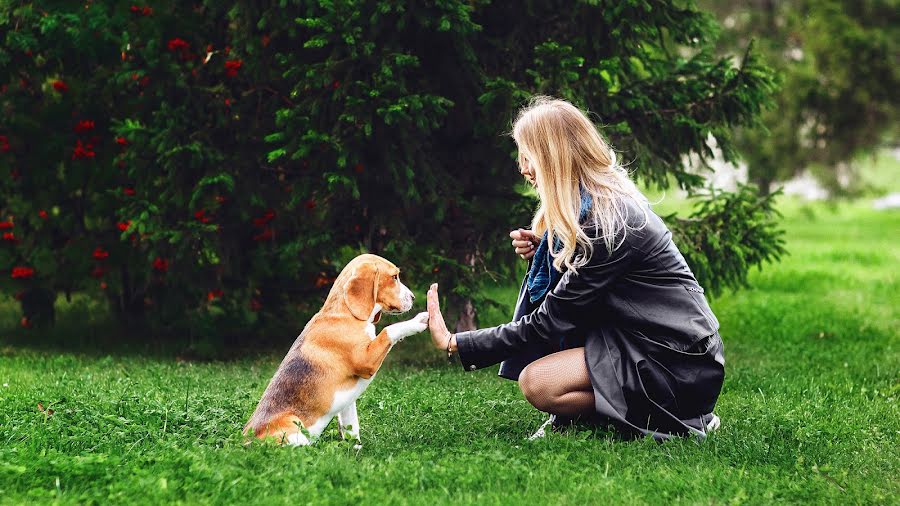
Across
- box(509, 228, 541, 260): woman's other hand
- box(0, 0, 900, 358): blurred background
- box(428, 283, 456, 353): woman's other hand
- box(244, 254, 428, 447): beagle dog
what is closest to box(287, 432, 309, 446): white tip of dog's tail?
box(244, 254, 428, 447): beagle dog

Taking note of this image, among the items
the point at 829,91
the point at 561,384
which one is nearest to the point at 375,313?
the point at 561,384

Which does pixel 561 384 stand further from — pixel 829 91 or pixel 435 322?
pixel 829 91

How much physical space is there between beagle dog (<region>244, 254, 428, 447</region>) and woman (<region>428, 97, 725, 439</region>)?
0.28 m

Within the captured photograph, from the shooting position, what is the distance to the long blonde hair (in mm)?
5383

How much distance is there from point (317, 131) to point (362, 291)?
131 inches

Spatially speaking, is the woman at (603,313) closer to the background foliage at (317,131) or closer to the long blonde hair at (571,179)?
the long blonde hair at (571,179)

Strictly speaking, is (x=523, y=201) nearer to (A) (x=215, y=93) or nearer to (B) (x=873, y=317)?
(A) (x=215, y=93)

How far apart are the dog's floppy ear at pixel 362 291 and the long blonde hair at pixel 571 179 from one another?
1022mm

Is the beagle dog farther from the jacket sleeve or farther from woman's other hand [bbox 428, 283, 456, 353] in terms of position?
the jacket sleeve

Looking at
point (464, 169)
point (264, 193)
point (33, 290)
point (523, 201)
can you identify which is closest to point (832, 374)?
point (523, 201)

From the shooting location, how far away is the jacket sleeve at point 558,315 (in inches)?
212

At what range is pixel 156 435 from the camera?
5.61 metres

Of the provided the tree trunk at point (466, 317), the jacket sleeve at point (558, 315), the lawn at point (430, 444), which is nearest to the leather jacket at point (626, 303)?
the jacket sleeve at point (558, 315)

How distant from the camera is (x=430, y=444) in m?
5.73
